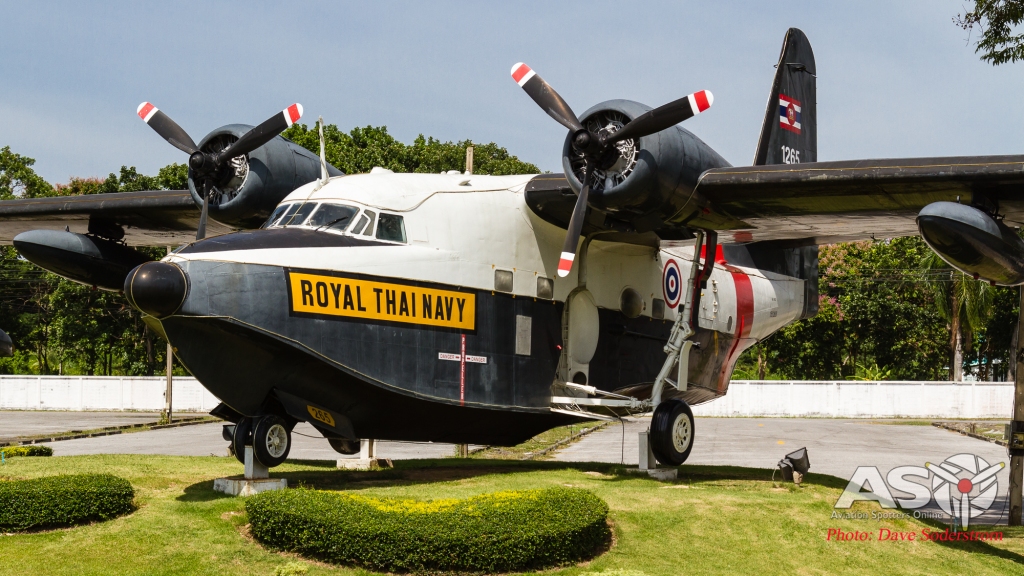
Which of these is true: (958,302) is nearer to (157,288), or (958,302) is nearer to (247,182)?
(247,182)

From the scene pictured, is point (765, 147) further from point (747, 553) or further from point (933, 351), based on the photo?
point (933, 351)

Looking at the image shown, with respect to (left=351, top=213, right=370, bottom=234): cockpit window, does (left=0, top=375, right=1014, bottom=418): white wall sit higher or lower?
lower

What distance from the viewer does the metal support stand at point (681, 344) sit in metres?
16.7

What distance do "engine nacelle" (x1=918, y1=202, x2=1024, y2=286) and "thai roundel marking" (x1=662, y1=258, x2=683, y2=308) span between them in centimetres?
689

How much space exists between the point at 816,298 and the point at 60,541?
17128mm

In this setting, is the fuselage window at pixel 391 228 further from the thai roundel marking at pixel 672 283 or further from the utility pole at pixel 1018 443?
the utility pole at pixel 1018 443

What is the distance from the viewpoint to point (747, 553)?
39.6 feet

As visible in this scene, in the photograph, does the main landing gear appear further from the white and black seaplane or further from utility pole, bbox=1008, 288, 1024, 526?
utility pole, bbox=1008, 288, 1024, 526

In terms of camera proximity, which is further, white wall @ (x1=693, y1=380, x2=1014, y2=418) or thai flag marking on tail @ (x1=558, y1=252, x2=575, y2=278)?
white wall @ (x1=693, y1=380, x2=1014, y2=418)

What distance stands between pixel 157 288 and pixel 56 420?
117 feet

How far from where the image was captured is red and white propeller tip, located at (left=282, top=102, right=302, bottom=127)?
53.6 ft

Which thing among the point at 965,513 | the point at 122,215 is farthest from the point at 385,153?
the point at 965,513

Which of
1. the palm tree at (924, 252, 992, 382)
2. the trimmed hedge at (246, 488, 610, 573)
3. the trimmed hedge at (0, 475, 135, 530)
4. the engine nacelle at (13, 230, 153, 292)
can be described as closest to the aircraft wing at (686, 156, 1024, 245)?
the trimmed hedge at (246, 488, 610, 573)

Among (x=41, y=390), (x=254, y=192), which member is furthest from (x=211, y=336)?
(x=41, y=390)
